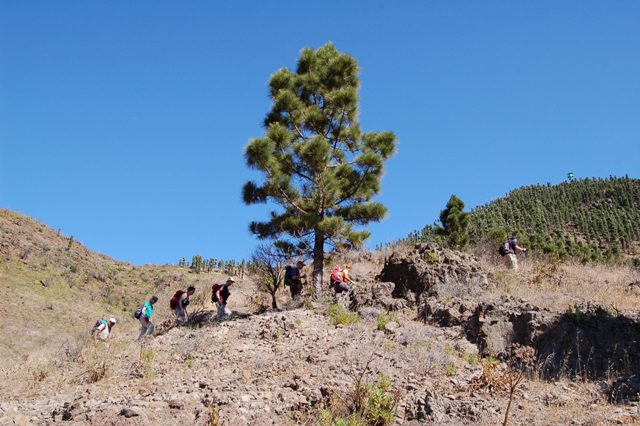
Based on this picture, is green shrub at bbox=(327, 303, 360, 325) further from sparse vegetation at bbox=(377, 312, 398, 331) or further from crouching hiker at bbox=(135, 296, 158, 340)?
crouching hiker at bbox=(135, 296, 158, 340)

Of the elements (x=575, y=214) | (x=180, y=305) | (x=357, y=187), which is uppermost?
(x=575, y=214)

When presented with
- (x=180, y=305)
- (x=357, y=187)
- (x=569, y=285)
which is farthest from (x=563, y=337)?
(x=180, y=305)

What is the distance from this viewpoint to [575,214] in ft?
217

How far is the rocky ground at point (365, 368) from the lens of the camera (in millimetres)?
8734

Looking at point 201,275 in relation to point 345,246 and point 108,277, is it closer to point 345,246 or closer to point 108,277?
point 108,277

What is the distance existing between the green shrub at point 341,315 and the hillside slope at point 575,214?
3343 cm

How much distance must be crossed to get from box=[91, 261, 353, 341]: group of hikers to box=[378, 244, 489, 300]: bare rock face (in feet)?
4.28

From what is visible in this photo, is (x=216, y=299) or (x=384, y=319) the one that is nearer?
(x=384, y=319)

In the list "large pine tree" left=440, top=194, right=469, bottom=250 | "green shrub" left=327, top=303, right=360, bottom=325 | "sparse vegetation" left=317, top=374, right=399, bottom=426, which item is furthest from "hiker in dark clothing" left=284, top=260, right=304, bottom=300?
"large pine tree" left=440, top=194, right=469, bottom=250

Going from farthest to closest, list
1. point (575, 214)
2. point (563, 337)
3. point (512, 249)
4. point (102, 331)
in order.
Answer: point (575, 214) < point (512, 249) < point (102, 331) < point (563, 337)

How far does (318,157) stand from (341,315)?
4.36m

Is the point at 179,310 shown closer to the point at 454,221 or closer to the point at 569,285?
the point at 569,285

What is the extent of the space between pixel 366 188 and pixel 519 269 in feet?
18.1

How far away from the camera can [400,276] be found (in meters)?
15.2
